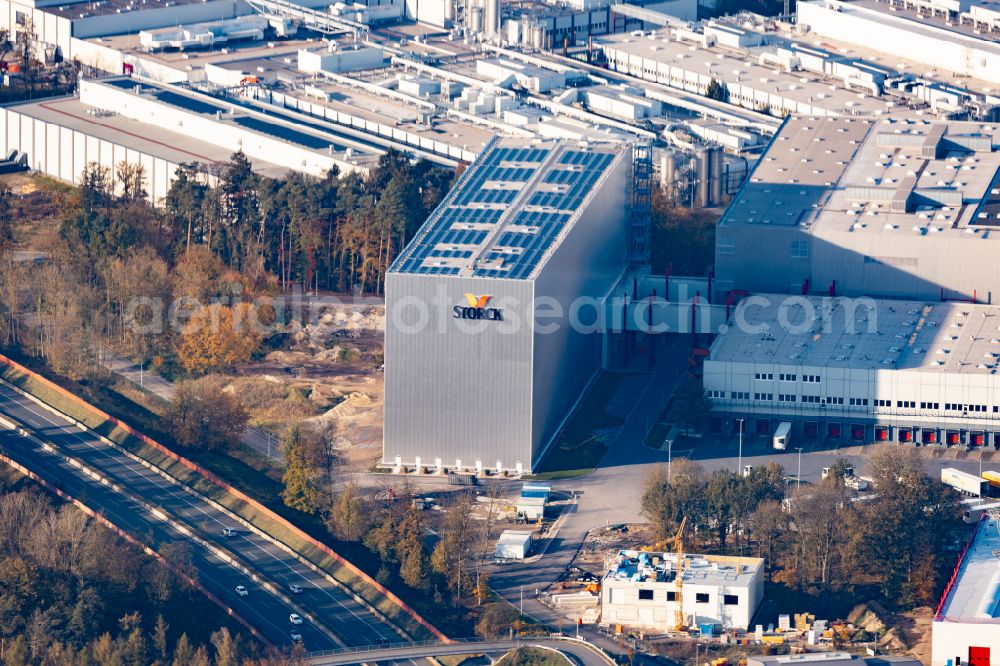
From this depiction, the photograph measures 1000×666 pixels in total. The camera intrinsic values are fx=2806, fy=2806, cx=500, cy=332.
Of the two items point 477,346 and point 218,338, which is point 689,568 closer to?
point 477,346

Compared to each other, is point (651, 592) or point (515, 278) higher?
point (515, 278)

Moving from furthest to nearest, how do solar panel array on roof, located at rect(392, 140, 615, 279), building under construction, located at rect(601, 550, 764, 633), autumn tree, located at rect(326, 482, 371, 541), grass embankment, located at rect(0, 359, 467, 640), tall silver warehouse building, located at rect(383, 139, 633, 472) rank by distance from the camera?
solar panel array on roof, located at rect(392, 140, 615, 279), tall silver warehouse building, located at rect(383, 139, 633, 472), autumn tree, located at rect(326, 482, 371, 541), grass embankment, located at rect(0, 359, 467, 640), building under construction, located at rect(601, 550, 764, 633)

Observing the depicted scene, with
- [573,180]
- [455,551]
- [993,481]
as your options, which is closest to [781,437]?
[993,481]

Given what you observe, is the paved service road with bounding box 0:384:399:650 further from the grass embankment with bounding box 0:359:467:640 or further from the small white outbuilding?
the small white outbuilding

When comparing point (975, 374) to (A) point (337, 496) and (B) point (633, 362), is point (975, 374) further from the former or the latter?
(A) point (337, 496)

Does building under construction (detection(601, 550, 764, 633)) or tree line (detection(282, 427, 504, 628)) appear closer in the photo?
building under construction (detection(601, 550, 764, 633))

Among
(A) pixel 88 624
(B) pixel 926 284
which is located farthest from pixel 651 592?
(B) pixel 926 284

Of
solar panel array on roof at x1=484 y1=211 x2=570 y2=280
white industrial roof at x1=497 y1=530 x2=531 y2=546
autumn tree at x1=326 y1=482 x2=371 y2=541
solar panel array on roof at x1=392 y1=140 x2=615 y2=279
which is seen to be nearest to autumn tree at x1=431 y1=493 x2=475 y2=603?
white industrial roof at x1=497 y1=530 x2=531 y2=546
